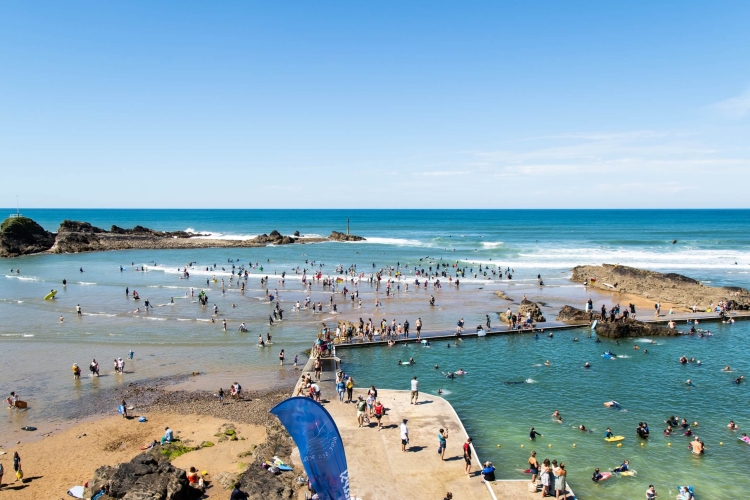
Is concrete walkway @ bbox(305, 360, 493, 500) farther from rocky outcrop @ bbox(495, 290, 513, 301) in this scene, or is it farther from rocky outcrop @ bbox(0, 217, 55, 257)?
rocky outcrop @ bbox(0, 217, 55, 257)

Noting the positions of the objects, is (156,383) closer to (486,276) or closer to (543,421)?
(543,421)

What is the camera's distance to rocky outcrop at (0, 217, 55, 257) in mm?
77375

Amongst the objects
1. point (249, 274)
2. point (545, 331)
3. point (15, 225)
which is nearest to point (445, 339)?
point (545, 331)

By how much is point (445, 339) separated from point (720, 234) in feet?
350

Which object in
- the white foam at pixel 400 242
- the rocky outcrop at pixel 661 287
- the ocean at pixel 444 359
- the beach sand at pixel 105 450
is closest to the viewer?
the beach sand at pixel 105 450

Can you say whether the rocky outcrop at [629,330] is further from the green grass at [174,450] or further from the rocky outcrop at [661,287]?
the green grass at [174,450]

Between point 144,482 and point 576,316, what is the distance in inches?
1173

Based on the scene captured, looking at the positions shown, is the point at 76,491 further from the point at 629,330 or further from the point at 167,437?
the point at 629,330

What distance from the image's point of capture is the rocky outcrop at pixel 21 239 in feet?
254

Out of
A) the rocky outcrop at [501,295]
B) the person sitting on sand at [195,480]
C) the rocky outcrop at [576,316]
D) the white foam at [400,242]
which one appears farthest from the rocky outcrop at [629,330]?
the white foam at [400,242]

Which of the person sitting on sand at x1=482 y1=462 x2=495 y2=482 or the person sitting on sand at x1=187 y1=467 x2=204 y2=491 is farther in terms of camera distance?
the person sitting on sand at x1=187 y1=467 x2=204 y2=491

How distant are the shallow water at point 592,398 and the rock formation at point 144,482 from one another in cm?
838

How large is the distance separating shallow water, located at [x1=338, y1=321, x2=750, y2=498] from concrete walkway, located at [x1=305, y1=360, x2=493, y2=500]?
0.99 metres

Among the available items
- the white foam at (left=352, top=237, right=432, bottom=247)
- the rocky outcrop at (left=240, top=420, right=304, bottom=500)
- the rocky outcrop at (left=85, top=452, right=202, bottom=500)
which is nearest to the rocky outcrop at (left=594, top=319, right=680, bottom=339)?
the rocky outcrop at (left=240, top=420, right=304, bottom=500)
